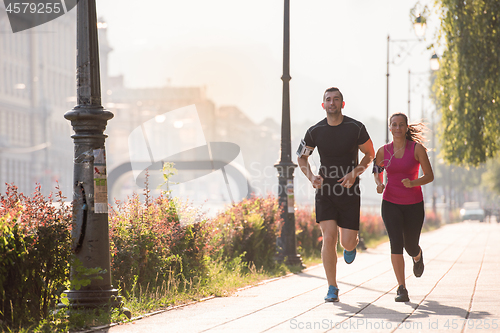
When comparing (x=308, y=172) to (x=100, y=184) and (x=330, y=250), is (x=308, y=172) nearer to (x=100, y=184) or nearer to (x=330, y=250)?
(x=330, y=250)

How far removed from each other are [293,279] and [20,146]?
7014 centimetres

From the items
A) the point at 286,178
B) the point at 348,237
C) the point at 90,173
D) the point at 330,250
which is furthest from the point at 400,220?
the point at 286,178

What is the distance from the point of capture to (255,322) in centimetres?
583

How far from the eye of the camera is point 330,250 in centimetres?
725

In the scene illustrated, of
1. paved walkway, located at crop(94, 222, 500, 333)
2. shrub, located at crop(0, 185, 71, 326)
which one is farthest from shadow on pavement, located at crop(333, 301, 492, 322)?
shrub, located at crop(0, 185, 71, 326)

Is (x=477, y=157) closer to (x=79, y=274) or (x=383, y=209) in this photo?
(x=383, y=209)

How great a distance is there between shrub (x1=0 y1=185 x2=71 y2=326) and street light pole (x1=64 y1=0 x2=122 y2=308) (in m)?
0.15

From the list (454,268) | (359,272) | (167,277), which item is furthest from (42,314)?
(454,268)

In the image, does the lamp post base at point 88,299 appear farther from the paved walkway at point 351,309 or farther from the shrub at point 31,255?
the paved walkway at point 351,309

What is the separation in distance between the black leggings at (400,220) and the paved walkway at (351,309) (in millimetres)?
634

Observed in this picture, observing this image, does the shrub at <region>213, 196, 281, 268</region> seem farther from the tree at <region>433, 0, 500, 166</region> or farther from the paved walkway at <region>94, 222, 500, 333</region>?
the tree at <region>433, 0, 500, 166</region>

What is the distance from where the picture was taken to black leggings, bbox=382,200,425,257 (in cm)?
709

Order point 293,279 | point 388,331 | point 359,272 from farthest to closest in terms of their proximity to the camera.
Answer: point 359,272 → point 293,279 → point 388,331

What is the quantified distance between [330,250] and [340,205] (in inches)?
19.8
